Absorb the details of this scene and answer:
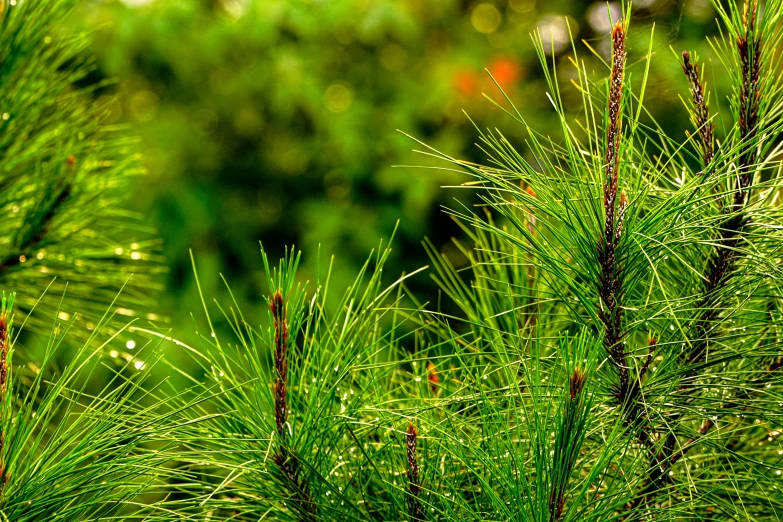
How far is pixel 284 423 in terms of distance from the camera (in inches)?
13.9

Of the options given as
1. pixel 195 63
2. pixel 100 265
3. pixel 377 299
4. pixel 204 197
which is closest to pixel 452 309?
pixel 204 197

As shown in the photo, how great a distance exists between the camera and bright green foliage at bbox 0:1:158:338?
57 cm

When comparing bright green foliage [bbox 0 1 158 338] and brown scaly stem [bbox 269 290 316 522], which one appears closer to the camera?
brown scaly stem [bbox 269 290 316 522]

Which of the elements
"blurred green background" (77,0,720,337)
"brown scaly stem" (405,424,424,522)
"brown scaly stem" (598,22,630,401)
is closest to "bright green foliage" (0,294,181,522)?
"brown scaly stem" (405,424,424,522)

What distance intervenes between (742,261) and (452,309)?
77.3 inches

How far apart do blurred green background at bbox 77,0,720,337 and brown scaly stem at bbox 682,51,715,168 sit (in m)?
1.35

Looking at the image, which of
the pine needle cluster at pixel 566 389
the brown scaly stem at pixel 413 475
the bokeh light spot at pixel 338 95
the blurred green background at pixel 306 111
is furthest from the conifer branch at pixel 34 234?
the bokeh light spot at pixel 338 95

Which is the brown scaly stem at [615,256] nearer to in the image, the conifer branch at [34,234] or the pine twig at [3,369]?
the pine twig at [3,369]

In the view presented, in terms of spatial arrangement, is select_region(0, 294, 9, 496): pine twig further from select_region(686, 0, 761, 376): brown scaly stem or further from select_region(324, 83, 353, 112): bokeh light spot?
select_region(324, 83, 353, 112): bokeh light spot

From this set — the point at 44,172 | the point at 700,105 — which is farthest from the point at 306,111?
the point at 700,105

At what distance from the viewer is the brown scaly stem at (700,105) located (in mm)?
345

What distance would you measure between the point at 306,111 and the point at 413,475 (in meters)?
2.06

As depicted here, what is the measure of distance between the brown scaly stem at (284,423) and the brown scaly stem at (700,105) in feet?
0.74

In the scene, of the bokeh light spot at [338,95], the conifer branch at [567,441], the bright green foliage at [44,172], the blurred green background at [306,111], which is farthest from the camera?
the bokeh light spot at [338,95]
